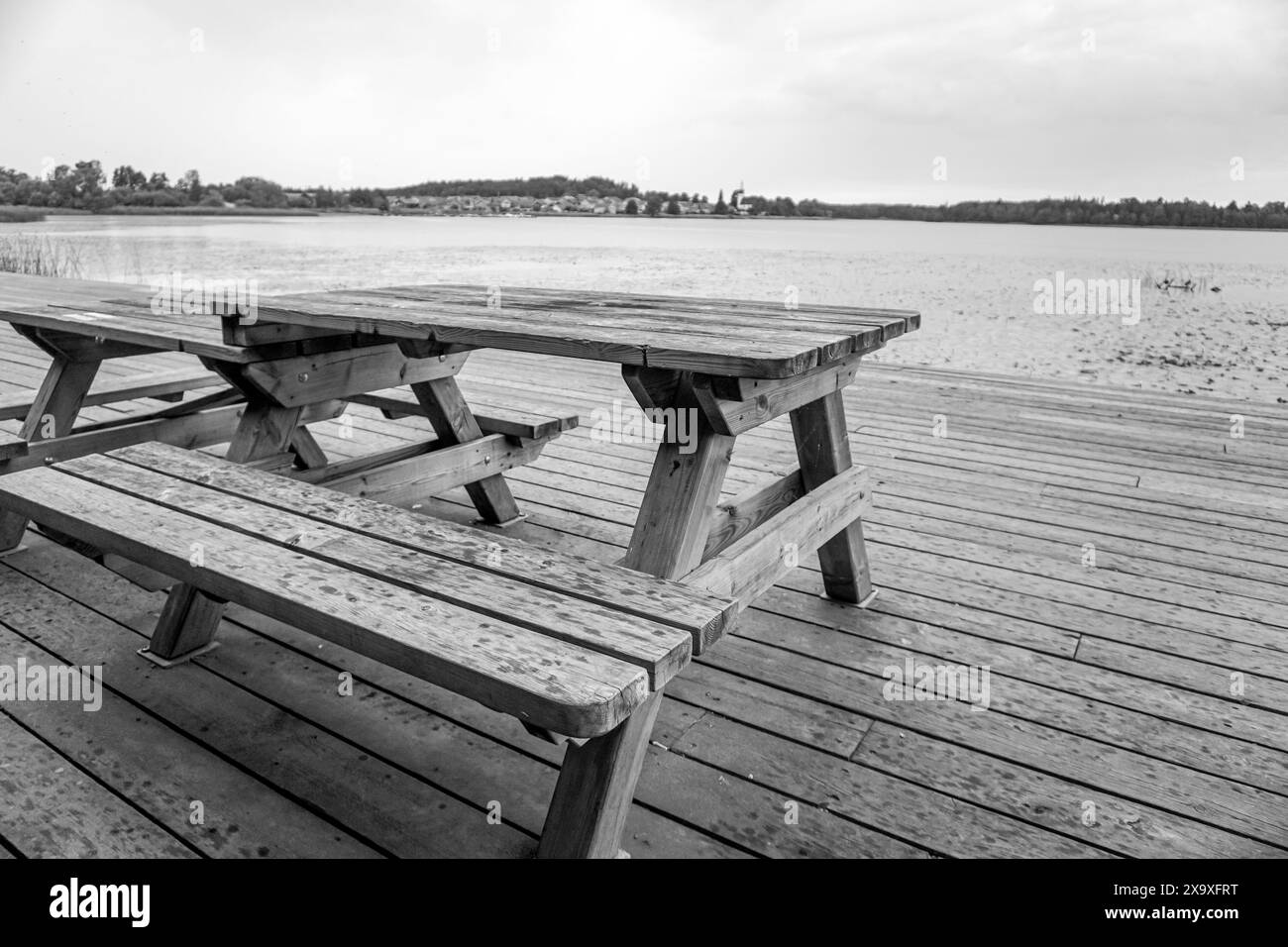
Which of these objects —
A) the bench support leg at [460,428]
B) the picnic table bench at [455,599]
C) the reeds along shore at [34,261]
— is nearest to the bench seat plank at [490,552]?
the picnic table bench at [455,599]

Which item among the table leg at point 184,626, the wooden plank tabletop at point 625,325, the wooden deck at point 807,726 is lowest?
the wooden deck at point 807,726

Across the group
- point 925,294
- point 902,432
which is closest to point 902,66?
point 925,294

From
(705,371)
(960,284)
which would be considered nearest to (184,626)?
(705,371)

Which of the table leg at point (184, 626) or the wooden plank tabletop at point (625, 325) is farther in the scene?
the table leg at point (184, 626)

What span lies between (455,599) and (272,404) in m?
1.40

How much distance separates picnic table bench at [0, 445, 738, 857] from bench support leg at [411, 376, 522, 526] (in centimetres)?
96

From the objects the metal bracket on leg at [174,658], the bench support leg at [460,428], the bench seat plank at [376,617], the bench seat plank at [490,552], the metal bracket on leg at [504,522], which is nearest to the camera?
the bench seat plank at [376,617]

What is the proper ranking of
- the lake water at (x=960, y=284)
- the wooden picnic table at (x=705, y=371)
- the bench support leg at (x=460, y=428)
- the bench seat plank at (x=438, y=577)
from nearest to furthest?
1. the bench seat plank at (x=438, y=577)
2. the wooden picnic table at (x=705, y=371)
3. the bench support leg at (x=460, y=428)
4. the lake water at (x=960, y=284)

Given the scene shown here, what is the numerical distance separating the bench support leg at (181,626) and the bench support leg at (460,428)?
0.94 metres

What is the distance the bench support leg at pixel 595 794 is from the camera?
4.35 ft

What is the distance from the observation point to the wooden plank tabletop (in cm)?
157

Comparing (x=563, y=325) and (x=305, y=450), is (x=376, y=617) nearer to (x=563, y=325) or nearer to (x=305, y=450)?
(x=563, y=325)

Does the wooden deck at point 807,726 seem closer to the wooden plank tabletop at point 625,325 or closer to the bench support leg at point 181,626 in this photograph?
the bench support leg at point 181,626

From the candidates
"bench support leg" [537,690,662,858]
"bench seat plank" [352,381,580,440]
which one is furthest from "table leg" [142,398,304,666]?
"bench support leg" [537,690,662,858]
